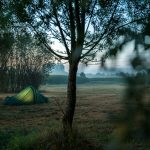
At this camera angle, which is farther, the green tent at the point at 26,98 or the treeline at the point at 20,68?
the treeline at the point at 20,68

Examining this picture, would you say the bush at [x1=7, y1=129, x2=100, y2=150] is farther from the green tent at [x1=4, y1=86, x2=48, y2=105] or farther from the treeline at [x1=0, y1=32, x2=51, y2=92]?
the treeline at [x1=0, y1=32, x2=51, y2=92]

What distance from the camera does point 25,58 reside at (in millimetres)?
37062

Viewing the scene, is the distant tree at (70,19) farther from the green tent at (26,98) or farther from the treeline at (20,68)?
the treeline at (20,68)

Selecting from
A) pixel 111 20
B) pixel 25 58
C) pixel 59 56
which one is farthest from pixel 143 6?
pixel 25 58

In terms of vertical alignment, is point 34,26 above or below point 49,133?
above

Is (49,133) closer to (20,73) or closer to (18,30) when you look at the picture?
(18,30)

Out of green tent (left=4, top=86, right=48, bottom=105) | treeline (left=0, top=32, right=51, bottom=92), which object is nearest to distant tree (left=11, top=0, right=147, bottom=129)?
green tent (left=4, top=86, right=48, bottom=105)

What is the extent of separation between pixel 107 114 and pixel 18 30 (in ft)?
28.4

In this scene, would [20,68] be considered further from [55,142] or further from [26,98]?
[55,142]

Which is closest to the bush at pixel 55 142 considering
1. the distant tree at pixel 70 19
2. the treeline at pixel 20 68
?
the distant tree at pixel 70 19

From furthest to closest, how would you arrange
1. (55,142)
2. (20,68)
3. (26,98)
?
(20,68), (26,98), (55,142)

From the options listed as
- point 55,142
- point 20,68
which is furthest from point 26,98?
point 55,142

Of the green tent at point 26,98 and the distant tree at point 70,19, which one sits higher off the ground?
the distant tree at point 70,19

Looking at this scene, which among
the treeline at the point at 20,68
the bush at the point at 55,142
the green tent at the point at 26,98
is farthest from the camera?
the treeline at the point at 20,68
